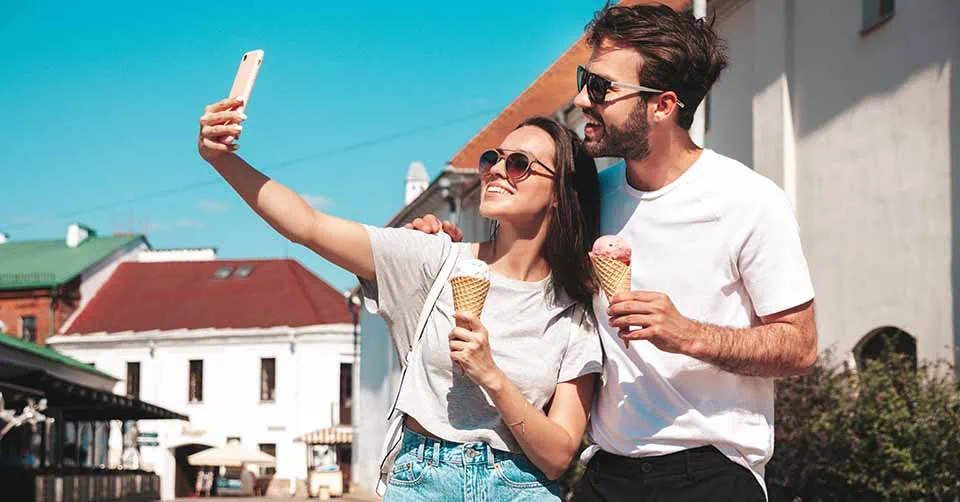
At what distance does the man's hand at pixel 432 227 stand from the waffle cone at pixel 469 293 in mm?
550

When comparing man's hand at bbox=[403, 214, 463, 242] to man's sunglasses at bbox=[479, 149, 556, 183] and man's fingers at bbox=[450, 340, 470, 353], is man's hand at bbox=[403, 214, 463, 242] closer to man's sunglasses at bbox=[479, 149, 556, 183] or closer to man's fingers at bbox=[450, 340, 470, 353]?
man's sunglasses at bbox=[479, 149, 556, 183]

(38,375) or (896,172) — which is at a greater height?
(896,172)

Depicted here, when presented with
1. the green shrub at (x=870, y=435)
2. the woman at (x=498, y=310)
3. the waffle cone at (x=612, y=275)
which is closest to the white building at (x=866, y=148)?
the green shrub at (x=870, y=435)

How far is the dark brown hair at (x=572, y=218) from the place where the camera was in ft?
12.5

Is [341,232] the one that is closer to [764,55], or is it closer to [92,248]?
[764,55]

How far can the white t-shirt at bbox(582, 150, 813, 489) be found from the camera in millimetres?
3582

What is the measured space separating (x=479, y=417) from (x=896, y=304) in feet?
39.8

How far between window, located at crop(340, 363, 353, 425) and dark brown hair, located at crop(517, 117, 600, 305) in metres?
53.6

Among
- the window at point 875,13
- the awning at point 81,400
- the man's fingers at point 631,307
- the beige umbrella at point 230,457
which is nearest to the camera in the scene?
the man's fingers at point 631,307

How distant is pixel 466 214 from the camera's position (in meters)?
36.0

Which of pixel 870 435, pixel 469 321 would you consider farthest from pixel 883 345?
pixel 469 321

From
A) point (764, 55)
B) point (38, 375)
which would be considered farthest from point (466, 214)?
point (764, 55)

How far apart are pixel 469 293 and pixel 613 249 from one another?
39 centimetres

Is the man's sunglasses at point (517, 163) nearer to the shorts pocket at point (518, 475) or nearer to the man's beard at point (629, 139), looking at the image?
the man's beard at point (629, 139)
